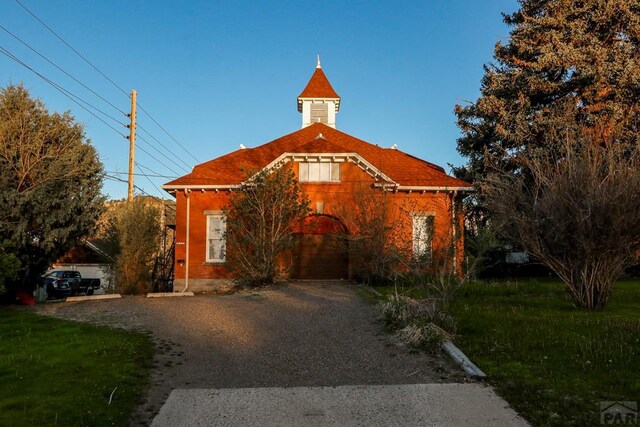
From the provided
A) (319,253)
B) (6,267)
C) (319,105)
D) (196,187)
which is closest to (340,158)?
(319,253)

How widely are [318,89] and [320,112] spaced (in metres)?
1.59

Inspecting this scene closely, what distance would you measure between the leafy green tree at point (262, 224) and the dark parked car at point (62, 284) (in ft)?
47.7

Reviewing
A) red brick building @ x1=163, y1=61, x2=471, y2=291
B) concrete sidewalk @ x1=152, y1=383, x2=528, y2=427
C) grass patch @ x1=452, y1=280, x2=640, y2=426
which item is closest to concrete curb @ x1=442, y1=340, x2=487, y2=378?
grass patch @ x1=452, y1=280, x2=640, y2=426

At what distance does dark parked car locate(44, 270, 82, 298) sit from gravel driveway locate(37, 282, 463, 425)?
14510mm

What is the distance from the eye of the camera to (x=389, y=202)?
18078mm

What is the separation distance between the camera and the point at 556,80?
23656 millimetres

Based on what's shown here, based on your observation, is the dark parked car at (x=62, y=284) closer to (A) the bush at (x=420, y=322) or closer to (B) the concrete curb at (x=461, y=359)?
(A) the bush at (x=420, y=322)

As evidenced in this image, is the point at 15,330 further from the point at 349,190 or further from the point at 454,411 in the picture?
the point at 349,190

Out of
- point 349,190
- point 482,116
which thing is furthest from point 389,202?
point 482,116

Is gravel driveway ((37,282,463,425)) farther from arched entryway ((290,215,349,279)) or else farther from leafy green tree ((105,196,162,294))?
arched entryway ((290,215,349,279))

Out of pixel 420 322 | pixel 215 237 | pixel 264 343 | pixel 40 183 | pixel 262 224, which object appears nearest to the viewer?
pixel 420 322

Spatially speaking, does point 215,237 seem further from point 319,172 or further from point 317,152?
point 317,152

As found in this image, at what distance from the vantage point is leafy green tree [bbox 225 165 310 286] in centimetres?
1698

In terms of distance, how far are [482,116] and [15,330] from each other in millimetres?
22510
